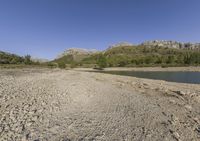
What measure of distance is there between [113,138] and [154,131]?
8.40 ft

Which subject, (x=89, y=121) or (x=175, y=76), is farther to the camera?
(x=175, y=76)

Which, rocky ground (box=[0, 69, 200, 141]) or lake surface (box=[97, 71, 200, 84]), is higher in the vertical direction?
rocky ground (box=[0, 69, 200, 141])

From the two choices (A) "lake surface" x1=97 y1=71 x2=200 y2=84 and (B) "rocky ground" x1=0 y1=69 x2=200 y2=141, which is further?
(A) "lake surface" x1=97 y1=71 x2=200 y2=84

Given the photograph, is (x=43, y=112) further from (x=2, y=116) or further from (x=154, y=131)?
(x=154, y=131)

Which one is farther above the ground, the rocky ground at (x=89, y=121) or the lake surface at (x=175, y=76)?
the rocky ground at (x=89, y=121)

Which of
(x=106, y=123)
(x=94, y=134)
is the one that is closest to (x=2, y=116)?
(x=94, y=134)

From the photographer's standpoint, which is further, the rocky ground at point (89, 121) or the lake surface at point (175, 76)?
the lake surface at point (175, 76)

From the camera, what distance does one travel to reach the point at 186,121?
1039cm

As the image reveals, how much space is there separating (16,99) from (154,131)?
9.89 meters

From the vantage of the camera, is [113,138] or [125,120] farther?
[125,120]

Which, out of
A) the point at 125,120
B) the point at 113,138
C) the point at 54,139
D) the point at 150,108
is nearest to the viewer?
the point at 54,139

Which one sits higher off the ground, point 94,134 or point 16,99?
point 16,99

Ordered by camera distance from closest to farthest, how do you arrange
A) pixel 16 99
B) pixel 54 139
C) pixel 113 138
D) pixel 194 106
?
pixel 54 139, pixel 113 138, pixel 16 99, pixel 194 106

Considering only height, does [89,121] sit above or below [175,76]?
above
